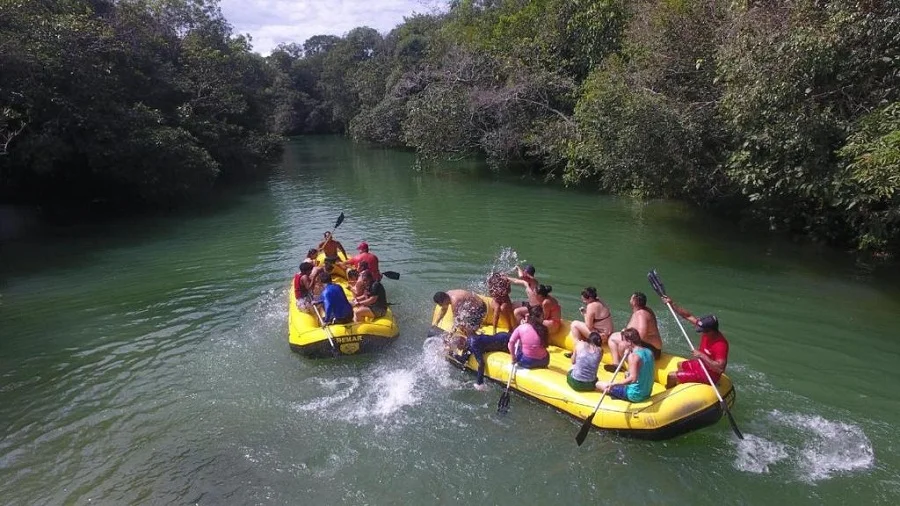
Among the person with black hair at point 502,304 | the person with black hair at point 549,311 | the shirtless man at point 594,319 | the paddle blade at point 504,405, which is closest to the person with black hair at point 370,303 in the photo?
the person with black hair at point 502,304

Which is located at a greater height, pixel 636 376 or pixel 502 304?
pixel 502 304

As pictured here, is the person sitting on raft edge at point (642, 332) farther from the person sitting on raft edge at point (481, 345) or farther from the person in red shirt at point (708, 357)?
the person sitting on raft edge at point (481, 345)

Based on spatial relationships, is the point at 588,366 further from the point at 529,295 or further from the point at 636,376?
the point at 529,295

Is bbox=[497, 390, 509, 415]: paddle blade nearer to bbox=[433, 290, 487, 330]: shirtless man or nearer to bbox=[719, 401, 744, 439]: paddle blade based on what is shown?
bbox=[433, 290, 487, 330]: shirtless man

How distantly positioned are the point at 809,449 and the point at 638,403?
166 centimetres

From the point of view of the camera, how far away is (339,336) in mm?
7938

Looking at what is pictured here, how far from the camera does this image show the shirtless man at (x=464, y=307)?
26.6 ft

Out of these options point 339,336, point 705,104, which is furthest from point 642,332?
point 705,104

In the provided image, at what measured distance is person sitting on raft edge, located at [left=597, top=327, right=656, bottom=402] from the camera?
6.01m

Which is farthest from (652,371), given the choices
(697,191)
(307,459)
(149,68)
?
(149,68)

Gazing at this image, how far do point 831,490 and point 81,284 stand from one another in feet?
41.0

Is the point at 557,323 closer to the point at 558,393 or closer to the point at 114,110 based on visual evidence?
the point at 558,393

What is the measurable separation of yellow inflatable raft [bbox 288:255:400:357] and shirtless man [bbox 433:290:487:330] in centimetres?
84

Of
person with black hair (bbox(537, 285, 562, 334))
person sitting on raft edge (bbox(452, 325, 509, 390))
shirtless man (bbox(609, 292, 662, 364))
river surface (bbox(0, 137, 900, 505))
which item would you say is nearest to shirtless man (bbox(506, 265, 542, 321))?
person with black hair (bbox(537, 285, 562, 334))
